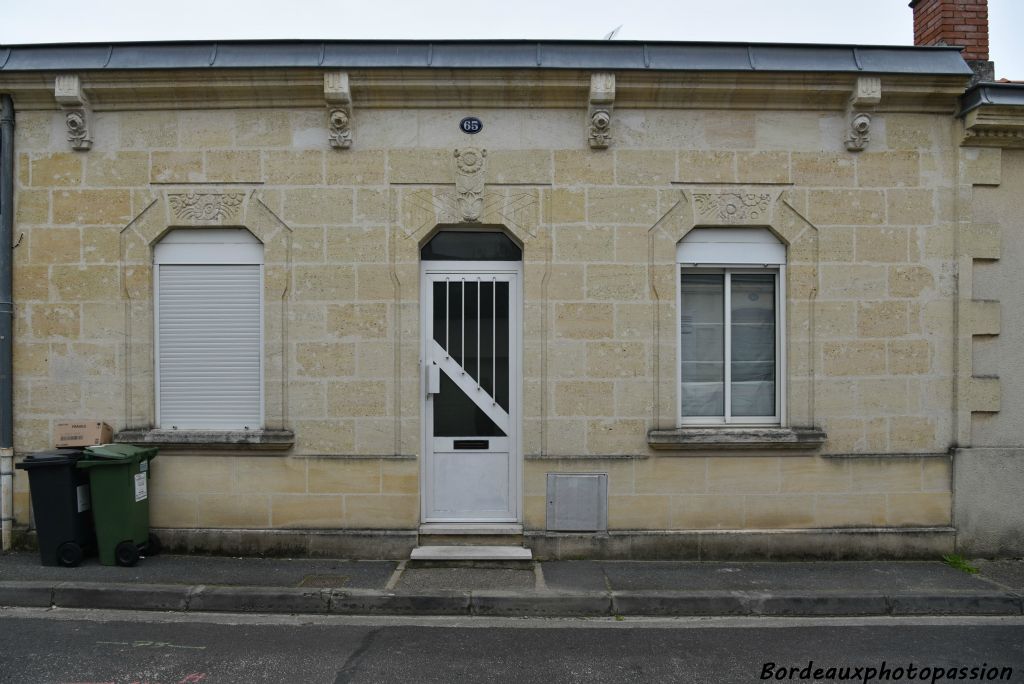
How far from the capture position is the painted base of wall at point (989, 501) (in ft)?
22.5

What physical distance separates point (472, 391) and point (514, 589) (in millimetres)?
1970

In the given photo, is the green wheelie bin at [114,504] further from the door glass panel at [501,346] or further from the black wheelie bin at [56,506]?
the door glass panel at [501,346]

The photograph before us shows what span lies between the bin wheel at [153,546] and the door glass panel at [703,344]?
5.21 meters

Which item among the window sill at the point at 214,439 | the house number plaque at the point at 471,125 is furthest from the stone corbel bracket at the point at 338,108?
the window sill at the point at 214,439

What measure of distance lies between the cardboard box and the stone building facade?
0.48 ft

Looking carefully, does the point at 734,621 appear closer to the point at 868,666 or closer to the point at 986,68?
the point at 868,666

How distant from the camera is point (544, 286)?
686cm

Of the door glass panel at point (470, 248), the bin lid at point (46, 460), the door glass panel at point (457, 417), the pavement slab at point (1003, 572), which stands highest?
the door glass panel at point (470, 248)

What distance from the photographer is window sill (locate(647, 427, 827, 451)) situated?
6.80m

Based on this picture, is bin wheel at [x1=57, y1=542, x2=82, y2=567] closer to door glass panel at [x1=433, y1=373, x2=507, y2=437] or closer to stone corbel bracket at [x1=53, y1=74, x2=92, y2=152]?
door glass panel at [x1=433, y1=373, x2=507, y2=437]

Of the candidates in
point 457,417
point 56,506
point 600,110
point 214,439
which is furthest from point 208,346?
point 600,110

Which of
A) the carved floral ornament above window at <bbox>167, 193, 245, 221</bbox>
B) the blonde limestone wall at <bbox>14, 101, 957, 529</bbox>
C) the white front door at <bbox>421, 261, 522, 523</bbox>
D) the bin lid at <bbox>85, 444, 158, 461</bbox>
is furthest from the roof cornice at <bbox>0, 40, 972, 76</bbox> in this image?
the bin lid at <bbox>85, 444, 158, 461</bbox>

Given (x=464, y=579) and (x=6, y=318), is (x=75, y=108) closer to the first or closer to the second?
(x=6, y=318)

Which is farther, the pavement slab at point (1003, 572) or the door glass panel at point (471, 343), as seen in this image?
the door glass panel at point (471, 343)
